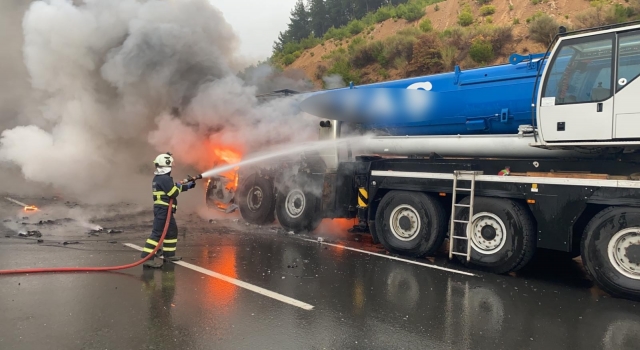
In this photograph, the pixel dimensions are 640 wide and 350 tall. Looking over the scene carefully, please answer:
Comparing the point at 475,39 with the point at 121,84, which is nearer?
the point at 121,84

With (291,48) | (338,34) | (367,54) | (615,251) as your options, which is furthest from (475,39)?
(291,48)

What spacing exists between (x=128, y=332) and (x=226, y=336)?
0.89 m

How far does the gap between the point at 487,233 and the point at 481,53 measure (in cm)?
1819

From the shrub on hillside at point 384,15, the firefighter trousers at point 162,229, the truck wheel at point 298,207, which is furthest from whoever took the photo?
the shrub on hillside at point 384,15

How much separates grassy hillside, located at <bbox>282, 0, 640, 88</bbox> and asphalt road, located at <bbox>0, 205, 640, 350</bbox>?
58.9 feet

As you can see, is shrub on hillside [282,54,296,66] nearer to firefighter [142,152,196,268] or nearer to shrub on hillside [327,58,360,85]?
shrub on hillside [327,58,360,85]

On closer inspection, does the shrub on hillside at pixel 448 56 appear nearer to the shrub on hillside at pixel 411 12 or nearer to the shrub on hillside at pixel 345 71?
the shrub on hillside at pixel 345 71

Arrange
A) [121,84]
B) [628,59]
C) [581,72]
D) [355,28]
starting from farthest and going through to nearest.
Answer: [355,28] < [121,84] < [581,72] < [628,59]

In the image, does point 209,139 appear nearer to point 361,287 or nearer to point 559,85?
point 361,287

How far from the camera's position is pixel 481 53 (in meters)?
22.8

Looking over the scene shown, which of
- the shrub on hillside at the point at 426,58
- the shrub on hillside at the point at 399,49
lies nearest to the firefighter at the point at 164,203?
the shrub on hillside at the point at 426,58

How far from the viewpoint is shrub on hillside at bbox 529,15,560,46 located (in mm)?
23016

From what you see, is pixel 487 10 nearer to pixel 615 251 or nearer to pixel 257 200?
pixel 257 200

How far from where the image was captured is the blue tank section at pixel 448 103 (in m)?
7.10
